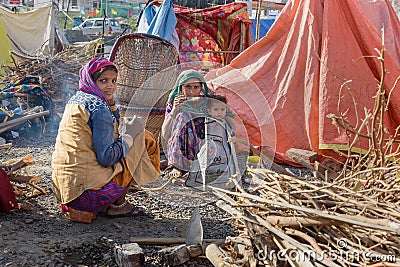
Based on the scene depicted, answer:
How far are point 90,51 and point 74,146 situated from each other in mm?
8294

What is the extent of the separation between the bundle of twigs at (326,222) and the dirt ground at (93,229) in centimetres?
78

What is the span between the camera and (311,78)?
5062mm

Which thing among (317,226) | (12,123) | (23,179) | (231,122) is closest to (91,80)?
(23,179)

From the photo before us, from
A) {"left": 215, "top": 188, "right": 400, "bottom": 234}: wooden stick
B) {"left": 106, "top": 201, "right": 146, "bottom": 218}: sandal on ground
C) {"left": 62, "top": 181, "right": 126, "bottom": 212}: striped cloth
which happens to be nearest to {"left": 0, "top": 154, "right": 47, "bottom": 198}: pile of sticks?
{"left": 62, "top": 181, "right": 126, "bottom": 212}: striped cloth

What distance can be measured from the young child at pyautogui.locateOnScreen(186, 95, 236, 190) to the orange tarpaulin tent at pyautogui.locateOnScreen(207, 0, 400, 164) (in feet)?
2.16

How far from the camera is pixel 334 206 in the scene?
6.46 feet

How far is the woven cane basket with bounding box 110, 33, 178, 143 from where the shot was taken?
5.42m

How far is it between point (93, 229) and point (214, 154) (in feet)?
4.44

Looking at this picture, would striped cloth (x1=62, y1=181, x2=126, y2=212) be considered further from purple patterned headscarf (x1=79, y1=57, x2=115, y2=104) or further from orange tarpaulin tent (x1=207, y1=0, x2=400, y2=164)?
orange tarpaulin tent (x1=207, y1=0, x2=400, y2=164)

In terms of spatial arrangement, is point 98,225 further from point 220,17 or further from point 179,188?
point 220,17

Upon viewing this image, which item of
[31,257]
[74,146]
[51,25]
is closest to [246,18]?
[74,146]

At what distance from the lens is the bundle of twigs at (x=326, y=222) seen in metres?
1.73

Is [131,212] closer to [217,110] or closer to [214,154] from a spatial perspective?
[214,154]

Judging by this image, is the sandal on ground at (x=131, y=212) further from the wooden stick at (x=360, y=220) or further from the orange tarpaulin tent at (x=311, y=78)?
the wooden stick at (x=360, y=220)
